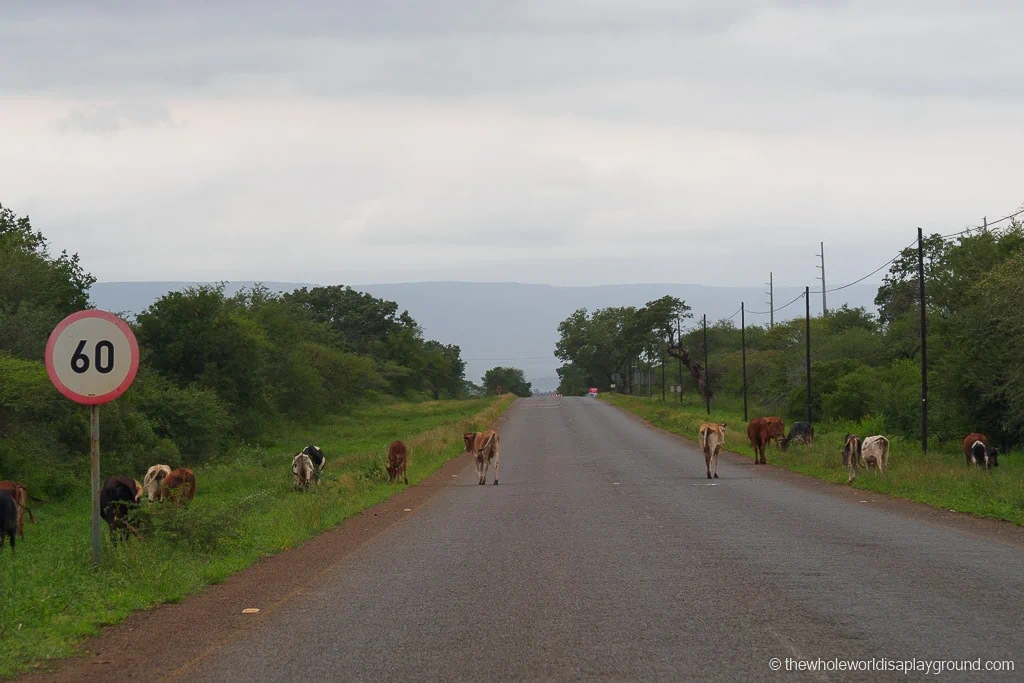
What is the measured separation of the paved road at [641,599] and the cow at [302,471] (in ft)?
22.8

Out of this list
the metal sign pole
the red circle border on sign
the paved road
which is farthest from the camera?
the metal sign pole

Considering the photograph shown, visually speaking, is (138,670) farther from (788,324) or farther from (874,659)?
(788,324)

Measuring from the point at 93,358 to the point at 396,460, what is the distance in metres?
16.0

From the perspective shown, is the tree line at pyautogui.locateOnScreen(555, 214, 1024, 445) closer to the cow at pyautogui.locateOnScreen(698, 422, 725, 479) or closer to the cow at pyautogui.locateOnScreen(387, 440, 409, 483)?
the cow at pyautogui.locateOnScreen(698, 422, 725, 479)

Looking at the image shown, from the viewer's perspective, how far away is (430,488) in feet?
83.0

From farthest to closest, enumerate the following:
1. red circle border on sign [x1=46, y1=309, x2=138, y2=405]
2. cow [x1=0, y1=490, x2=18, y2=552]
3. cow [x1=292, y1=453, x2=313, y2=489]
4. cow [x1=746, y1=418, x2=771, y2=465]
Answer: cow [x1=746, y1=418, x2=771, y2=465], cow [x1=292, y1=453, x2=313, y2=489], cow [x1=0, y1=490, x2=18, y2=552], red circle border on sign [x1=46, y1=309, x2=138, y2=405]

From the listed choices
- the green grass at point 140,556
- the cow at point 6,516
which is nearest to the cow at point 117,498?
the green grass at point 140,556

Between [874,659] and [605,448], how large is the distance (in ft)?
107

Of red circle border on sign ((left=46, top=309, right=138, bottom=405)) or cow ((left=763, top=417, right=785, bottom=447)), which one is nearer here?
red circle border on sign ((left=46, top=309, right=138, bottom=405))

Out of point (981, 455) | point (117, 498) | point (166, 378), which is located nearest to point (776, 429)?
point (981, 455)

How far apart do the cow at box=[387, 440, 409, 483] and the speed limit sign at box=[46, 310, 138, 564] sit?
50.9 ft

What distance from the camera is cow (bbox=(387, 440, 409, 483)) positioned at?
26.1 metres

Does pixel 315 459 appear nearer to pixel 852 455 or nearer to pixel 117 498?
pixel 117 498

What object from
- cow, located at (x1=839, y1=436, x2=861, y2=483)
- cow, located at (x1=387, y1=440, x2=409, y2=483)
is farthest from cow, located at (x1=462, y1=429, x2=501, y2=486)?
cow, located at (x1=839, y1=436, x2=861, y2=483)
